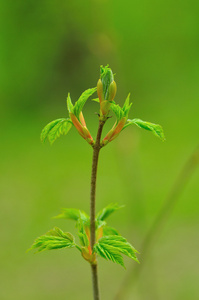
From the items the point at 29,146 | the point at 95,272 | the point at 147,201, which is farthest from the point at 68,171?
the point at 95,272

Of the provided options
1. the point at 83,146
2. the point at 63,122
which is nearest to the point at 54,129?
the point at 63,122

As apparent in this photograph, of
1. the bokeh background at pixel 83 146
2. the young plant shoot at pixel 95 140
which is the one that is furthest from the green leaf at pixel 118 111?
the bokeh background at pixel 83 146

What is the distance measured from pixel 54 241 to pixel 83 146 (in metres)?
1.88

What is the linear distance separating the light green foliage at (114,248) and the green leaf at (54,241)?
0.02m

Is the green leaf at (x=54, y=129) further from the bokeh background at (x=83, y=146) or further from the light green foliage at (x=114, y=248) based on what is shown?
the bokeh background at (x=83, y=146)

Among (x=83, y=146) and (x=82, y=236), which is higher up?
(x=83, y=146)

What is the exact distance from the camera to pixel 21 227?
1.47 metres

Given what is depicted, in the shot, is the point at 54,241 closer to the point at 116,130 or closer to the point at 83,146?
the point at 116,130

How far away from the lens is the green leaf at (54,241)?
0.63 feet

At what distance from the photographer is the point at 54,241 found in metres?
0.20

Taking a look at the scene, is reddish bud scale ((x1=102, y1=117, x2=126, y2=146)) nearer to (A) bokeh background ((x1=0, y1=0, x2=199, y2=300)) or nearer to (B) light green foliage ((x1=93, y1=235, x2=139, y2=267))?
(B) light green foliage ((x1=93, y1=235, x2=139, y2=267))

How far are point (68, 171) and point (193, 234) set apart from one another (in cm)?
75

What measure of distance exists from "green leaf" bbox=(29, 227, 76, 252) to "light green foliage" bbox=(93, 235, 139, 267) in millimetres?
16

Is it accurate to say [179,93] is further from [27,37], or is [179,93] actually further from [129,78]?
[27,37]
